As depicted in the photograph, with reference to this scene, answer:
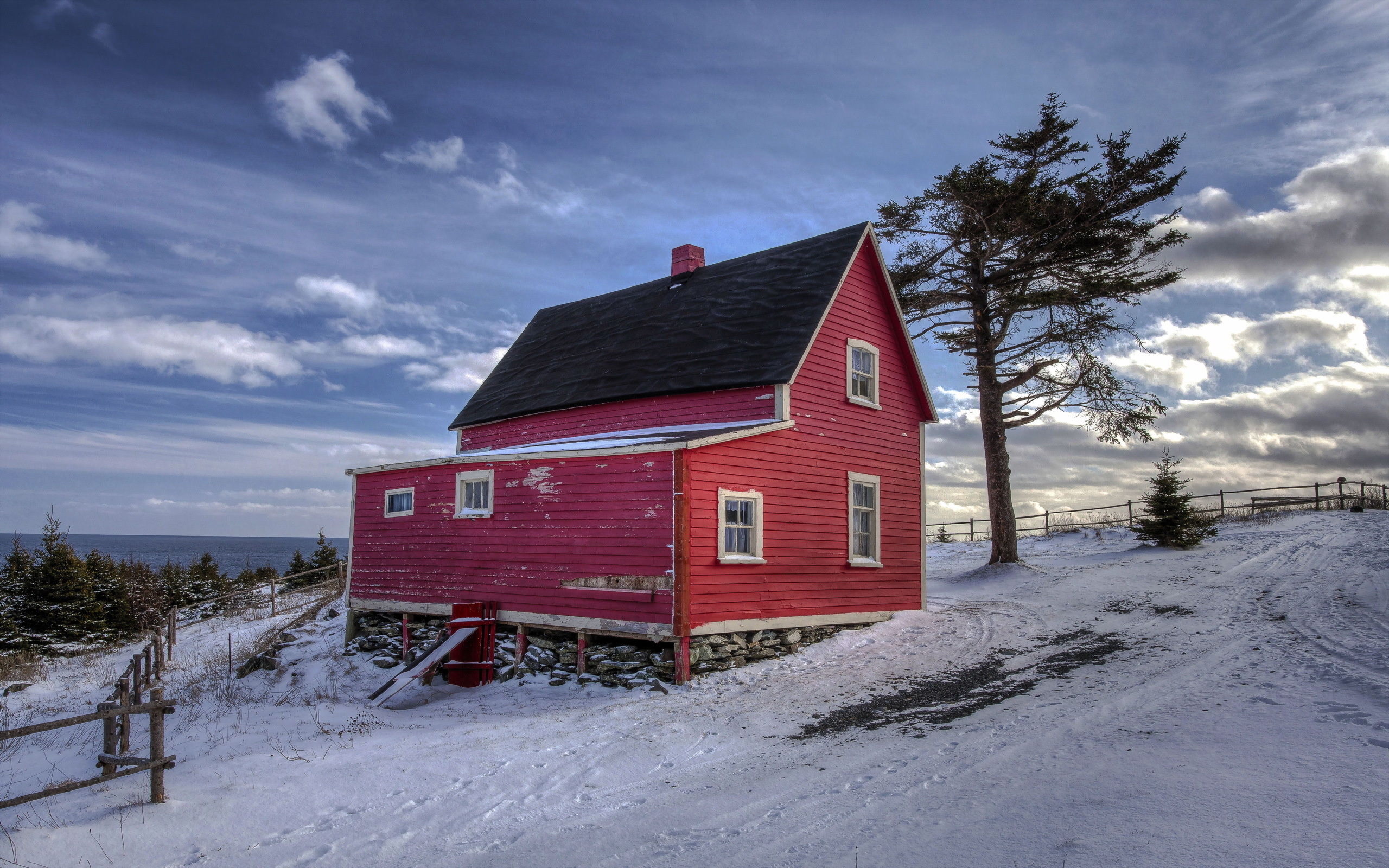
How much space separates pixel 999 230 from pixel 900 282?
3.25 metres

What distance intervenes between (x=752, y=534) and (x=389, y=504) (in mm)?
9066

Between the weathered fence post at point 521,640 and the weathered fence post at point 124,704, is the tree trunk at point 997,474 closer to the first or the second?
the weathered fence post at point 521,640

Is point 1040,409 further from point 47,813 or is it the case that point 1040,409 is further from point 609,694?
point 47,813

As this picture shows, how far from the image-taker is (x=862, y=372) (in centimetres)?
1762

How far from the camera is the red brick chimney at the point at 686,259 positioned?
22219 mm

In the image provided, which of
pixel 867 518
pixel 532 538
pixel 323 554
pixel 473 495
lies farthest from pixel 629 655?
pixel 323 554

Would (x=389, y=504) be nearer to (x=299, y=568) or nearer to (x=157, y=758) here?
(x=157, y=758)

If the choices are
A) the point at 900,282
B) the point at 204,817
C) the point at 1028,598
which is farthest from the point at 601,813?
the point at 900,282

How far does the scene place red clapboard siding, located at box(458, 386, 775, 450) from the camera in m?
15.5

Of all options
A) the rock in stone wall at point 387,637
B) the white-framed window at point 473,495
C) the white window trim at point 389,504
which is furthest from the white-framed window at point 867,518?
the white window trim at point 389,504

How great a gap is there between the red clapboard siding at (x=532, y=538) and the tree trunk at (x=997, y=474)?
14.9m

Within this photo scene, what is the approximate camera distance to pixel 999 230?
23.8 m

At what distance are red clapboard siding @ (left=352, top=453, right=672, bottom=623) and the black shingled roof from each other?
9.91 ft

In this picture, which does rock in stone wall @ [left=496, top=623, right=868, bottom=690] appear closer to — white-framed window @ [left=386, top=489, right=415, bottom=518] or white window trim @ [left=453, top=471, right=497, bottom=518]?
white window trim @ [left=453, top=471, right=497, bottom=518]
